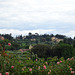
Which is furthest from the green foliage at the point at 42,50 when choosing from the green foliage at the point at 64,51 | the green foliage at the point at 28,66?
the green foliage at the point at 28,66

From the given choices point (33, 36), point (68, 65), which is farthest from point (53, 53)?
point (33, 36)

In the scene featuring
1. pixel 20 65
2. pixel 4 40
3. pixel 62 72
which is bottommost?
pixel 62 72

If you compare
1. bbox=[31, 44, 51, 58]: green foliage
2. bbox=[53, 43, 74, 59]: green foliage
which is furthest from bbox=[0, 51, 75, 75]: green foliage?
bbox=[31, 44, 51, 58]: green foliage

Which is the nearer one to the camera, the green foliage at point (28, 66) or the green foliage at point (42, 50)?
the green foliage at point (28, 66)

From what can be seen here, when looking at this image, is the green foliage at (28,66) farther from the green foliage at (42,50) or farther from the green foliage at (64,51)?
the green foliage at (42,50)

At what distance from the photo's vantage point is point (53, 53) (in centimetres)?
4225

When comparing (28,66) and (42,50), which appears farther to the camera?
(42,50)

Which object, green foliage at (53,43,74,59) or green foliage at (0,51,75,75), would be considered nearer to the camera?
green foliage at (0,51,75,75)

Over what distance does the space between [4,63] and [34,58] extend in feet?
5.81

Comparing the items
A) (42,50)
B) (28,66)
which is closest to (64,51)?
(42,50)

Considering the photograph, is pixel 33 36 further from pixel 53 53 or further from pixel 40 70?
pixel 40 70

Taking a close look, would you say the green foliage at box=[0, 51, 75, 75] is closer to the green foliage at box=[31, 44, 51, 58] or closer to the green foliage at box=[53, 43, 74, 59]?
the green foliage at box=[53, 43, 74, 59]

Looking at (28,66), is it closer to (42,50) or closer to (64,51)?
(64,51)

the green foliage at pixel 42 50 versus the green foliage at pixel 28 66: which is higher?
the green foliage at pixel 28 66
